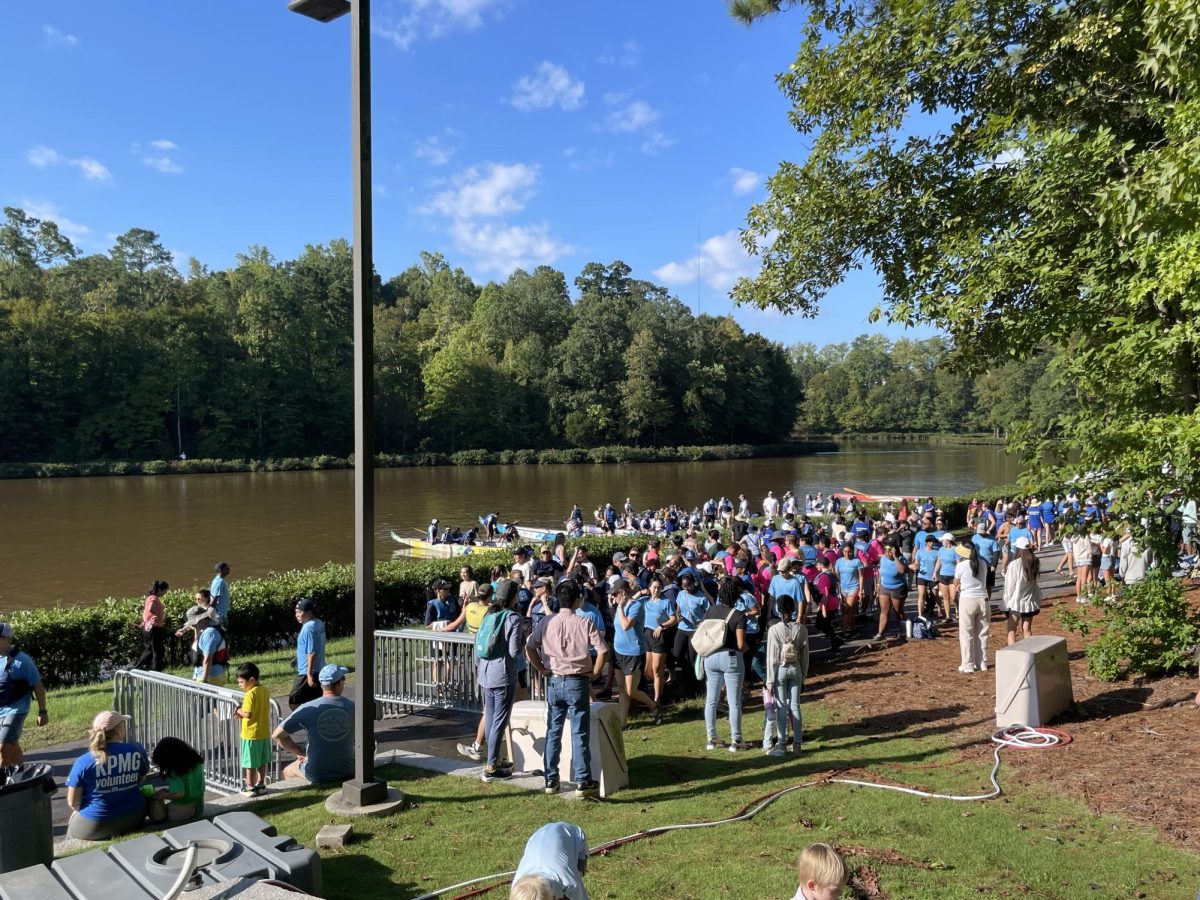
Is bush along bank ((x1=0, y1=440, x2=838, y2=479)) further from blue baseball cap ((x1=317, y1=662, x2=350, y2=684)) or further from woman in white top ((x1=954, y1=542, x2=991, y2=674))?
blue baseball cap ((x1=317, y1=662, x2=350, y2=684))

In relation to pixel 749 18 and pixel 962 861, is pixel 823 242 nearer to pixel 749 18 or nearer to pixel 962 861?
pixel 749 18

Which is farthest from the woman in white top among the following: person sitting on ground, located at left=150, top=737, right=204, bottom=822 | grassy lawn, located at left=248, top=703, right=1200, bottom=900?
person sitting on ground, located at left=150, top=737, right=204, bottom=822

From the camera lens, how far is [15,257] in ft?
310

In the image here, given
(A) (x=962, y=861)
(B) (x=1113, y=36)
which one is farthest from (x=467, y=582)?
(B) (x=1113, y=36)

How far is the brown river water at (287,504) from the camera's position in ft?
106

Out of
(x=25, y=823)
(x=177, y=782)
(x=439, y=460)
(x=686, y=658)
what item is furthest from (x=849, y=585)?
(x=439, y=460)

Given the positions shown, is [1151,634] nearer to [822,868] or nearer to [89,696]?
[822,868]

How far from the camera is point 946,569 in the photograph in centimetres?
1366

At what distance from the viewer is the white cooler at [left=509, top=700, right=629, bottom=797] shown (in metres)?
6.88

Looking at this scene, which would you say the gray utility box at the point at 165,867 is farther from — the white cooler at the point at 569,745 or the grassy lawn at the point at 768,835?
the white cooler at the point at 569,745

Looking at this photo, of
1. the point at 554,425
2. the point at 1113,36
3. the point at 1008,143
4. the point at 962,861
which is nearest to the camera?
the point at 962,861

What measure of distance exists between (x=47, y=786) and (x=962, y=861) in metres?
5.91

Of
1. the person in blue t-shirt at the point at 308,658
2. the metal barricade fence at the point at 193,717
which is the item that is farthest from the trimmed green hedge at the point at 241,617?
the person in blue t-shirt at the point at 308,658

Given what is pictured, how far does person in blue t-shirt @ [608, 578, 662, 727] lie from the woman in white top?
408cm
